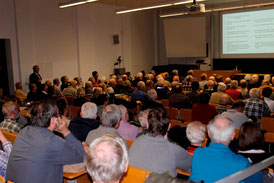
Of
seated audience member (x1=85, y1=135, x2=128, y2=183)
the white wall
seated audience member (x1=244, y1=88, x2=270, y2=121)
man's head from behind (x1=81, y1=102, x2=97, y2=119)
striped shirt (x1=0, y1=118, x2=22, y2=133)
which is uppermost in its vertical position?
the white wall

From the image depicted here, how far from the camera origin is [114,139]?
66.6 inches

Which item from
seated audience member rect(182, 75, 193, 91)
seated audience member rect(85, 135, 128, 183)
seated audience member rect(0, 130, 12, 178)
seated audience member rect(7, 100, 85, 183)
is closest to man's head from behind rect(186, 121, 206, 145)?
seated audience member rect(7, 100, 85, 183)

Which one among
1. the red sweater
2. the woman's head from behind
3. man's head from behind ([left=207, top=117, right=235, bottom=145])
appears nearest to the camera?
man's head from behind ([left=207, top=117, right=235, bottom=145])

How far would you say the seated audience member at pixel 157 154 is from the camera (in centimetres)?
269

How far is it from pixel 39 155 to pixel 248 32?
13.0 metres

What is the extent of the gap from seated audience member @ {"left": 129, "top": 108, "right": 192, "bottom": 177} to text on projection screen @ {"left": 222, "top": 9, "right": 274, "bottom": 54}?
1164cm

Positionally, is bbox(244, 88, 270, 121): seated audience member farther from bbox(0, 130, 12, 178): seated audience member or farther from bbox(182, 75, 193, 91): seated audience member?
bbox(0, 130, 12, 178): seated audience member

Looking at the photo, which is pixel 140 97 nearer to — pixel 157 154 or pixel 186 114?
pixel 186 114

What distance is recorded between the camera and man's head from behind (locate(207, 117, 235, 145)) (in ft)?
8.73

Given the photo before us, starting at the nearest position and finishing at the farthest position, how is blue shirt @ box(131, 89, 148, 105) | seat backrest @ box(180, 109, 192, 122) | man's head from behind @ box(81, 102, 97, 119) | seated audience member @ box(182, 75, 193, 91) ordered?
man's head from behind @ box(81, 102, 97, 119) < seat backrest @ box(180, 109, 192, 122) < blue shirt @ box(131, 89, 148, 105) < seated audience member @ box(182, 75, 193, 91)

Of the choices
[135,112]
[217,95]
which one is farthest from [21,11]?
[217,95]

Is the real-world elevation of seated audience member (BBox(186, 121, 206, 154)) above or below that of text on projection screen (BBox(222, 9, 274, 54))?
below

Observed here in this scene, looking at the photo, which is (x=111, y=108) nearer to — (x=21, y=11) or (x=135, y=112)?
(x=135, y=112)

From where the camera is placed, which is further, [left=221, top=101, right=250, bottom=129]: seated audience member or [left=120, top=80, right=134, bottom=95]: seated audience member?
[left=120, top=80, right=134, bottom=95]: seated audience member
